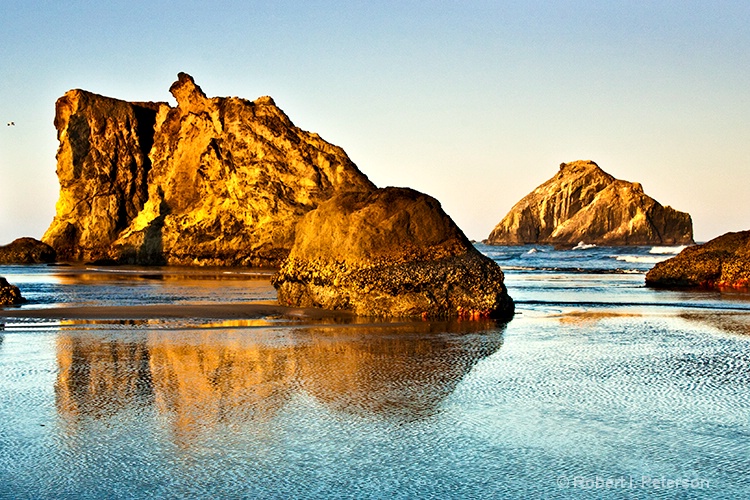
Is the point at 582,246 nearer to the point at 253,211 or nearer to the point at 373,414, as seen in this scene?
the point at 253,211

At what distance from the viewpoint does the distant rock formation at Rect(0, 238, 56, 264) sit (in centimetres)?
5919

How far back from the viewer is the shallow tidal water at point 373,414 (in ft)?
16.0

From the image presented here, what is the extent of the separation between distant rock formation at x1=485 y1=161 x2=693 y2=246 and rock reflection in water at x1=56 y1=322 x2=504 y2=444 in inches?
4880

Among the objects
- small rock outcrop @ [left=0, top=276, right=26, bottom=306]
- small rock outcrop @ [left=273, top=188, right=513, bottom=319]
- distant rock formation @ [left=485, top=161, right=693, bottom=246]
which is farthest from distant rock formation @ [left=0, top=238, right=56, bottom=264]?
distant rock formation @ [left=485, top=161, right=693, bottom=246]

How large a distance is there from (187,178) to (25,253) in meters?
14.2

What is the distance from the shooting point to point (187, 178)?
68312 mm

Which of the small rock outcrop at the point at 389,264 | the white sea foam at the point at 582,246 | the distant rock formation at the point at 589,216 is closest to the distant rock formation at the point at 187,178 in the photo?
the small rock outcrop at the point at 389,264

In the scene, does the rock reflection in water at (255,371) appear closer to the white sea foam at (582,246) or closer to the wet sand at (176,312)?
the wet sand at (176,312)

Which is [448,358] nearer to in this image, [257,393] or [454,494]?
[257,393]

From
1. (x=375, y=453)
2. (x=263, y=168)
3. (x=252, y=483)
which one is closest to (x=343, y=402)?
(x=375, y=453)

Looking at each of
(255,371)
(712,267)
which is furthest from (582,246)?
(255,371)

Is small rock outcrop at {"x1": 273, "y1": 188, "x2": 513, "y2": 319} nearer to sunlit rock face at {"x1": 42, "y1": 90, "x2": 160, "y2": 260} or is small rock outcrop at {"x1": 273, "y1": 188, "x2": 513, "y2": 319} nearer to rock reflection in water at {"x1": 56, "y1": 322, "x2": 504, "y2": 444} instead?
rock reflection in water at {"x1": 56, "y1": 322, "x2": 504, "y2": 444}

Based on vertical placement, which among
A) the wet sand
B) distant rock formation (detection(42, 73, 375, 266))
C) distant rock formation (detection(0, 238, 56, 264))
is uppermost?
distant rock formation (detection(42, 73, 375, 266))

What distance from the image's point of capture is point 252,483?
4805mm
